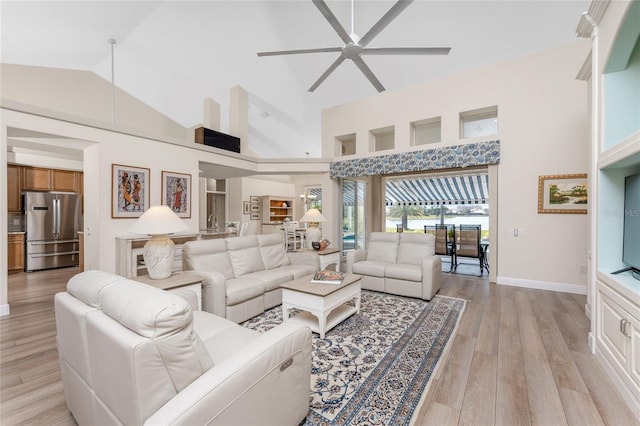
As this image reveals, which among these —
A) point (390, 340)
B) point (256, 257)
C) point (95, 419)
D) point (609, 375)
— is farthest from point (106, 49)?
point (609, 375)

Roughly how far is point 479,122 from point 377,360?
487 centimetres

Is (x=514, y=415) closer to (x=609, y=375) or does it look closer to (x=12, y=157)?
(x=609, y=375)

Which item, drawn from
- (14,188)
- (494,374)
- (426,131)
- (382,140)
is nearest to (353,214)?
(382,140)

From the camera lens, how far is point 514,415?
5.55 feet

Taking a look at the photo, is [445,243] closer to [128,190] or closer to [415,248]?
[415,248]

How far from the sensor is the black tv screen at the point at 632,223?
2061 mm

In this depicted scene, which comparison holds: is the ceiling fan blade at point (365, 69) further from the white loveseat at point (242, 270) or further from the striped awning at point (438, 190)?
the striped awning at point (438, 190)

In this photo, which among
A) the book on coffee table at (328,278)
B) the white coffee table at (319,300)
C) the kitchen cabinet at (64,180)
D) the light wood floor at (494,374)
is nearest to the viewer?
the light wood floor at (494,374)

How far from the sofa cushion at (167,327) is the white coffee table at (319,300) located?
5.17ft

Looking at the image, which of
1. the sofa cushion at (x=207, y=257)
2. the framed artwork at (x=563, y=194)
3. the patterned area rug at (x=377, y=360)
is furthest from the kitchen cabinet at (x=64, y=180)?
the framed artwork at (x=563, y=194)

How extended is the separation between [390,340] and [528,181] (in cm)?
385

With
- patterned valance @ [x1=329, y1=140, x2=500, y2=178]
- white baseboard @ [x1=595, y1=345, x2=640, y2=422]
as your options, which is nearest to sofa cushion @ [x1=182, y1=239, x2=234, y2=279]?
white baseboard @ [x1=595, y1=345, x2=640, y2=422]

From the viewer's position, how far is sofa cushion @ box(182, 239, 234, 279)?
10.5 feet

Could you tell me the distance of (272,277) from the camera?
348 cm
